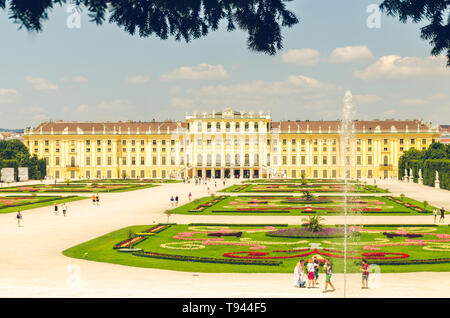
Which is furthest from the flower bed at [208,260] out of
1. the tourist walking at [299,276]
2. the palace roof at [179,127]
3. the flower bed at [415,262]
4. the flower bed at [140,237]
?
the palace roof at [179,127]

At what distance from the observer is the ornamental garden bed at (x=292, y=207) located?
1425 inches

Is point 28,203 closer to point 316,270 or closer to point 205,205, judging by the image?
point 205,205

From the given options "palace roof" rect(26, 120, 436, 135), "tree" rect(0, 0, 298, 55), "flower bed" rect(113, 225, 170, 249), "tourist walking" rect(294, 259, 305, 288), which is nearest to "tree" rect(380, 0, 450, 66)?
"tree" rect(0, 0, 298, 55)

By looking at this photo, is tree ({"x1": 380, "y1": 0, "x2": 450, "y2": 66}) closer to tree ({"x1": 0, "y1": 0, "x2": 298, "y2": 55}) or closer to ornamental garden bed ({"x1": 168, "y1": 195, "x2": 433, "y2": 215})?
tree ({"x1": 0, "y1": 0, "x2": 298, "y2": 55})

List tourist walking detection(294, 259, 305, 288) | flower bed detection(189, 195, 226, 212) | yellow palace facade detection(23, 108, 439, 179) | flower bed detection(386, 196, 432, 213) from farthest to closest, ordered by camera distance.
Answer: yellow palace facade detection(23, 108, 439, 179), flower bed detection(189, 195, 226, 212), flower bed detection(386, 196, 432, 213), tourist walking detection(294, 259, 305, 288)

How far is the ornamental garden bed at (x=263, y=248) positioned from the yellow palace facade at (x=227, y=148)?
240ft

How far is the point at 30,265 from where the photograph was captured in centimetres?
1848

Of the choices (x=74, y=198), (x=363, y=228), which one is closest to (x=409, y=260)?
(x=363, y=228)

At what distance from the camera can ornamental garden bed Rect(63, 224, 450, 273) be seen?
1864 cm

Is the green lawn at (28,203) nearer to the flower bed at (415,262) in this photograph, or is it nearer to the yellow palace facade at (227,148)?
the flower bed at (415,262)

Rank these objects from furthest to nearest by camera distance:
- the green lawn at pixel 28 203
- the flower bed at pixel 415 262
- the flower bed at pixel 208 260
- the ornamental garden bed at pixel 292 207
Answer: the green lawn at pixel 28 203 < the ornamental garden bed at pixel 292 207 < the flower bed at pixel 208 260 < the flower bed at pixel 415 262

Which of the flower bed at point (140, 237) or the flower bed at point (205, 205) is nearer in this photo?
the flower bed at point (140, 237)

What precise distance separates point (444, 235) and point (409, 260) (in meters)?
7.05

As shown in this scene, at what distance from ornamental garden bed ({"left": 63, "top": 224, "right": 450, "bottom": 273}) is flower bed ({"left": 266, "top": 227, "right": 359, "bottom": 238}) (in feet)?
0.16
